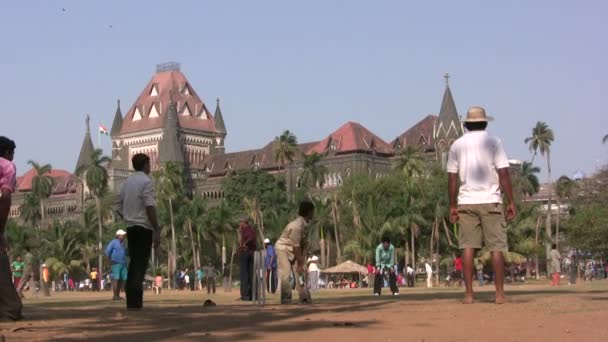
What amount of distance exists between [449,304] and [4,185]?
424 centimetres

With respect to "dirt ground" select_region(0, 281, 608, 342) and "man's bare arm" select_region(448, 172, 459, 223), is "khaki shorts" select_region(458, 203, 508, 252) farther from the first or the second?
"dirt ground" select_region(0, 281, 608, 342)

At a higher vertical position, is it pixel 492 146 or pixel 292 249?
pixel 492 146

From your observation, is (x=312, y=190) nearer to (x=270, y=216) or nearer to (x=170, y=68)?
(x=270, y=216)

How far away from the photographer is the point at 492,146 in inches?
399

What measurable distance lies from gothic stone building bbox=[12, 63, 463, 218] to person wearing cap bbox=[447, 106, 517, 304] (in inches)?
4290

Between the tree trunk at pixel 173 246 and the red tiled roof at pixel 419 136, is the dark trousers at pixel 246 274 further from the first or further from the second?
the red tiled roof at pixel 419 136

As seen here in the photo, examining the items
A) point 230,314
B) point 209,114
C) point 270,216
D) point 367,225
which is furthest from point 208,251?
point 230,314

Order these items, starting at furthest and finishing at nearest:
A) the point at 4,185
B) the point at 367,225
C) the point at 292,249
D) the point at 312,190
Answer: the point at 312,190, the point at 367,225, the point at 292,249, the point at 4,185

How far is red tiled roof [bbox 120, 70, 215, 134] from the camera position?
160 meters

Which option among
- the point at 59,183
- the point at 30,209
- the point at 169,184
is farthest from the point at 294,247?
the point at 59,183

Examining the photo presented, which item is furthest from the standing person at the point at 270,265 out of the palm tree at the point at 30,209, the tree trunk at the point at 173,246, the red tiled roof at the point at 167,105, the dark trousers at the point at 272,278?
the red tiled roof at the point at 167,105

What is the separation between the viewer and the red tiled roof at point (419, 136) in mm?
125812

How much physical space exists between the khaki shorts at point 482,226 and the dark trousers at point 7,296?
4068mm

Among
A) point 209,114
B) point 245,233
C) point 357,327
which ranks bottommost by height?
point 357,327
